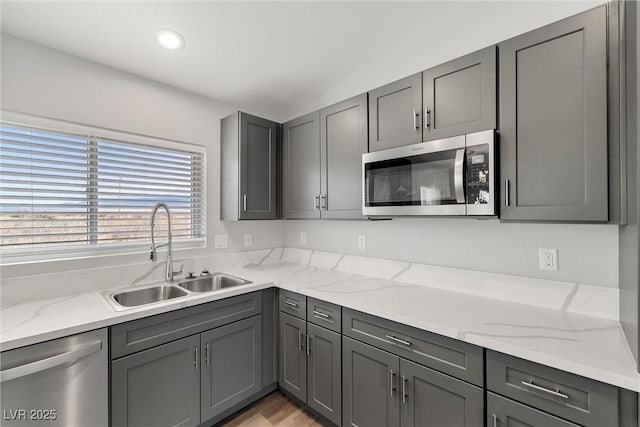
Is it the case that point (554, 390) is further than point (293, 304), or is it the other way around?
point (293, 304)

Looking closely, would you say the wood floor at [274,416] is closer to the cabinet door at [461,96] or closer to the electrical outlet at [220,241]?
the electrical outlet at [220,241]

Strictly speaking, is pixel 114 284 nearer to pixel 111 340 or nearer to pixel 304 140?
pixel 111 340

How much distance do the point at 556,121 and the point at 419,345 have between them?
1190 millimetres

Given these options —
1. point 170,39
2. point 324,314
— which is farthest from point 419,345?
point 170,39

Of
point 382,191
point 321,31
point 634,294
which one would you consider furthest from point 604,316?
point 321,31

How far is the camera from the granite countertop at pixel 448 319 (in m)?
1.02

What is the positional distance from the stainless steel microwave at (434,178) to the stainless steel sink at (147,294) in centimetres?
151

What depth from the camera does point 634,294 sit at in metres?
0.94

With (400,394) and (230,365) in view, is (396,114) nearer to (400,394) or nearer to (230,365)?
(400,394)

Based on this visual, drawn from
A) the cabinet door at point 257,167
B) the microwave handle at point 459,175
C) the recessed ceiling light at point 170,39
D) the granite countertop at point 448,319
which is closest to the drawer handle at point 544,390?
the granite countertop at point 448,319

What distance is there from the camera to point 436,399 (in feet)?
4.39

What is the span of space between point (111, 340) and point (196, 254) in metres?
1.03

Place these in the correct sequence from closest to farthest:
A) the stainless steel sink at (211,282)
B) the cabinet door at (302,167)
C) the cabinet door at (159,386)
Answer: the cabinet door at (159,386), the stainless steel sink at (211,282), the cabinet door at (302,167)

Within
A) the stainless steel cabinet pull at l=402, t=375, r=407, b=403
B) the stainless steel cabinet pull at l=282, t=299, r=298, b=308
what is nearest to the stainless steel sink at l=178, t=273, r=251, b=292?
the stainless steel cabinet pull at l=282, t=299, r=298, b=308
